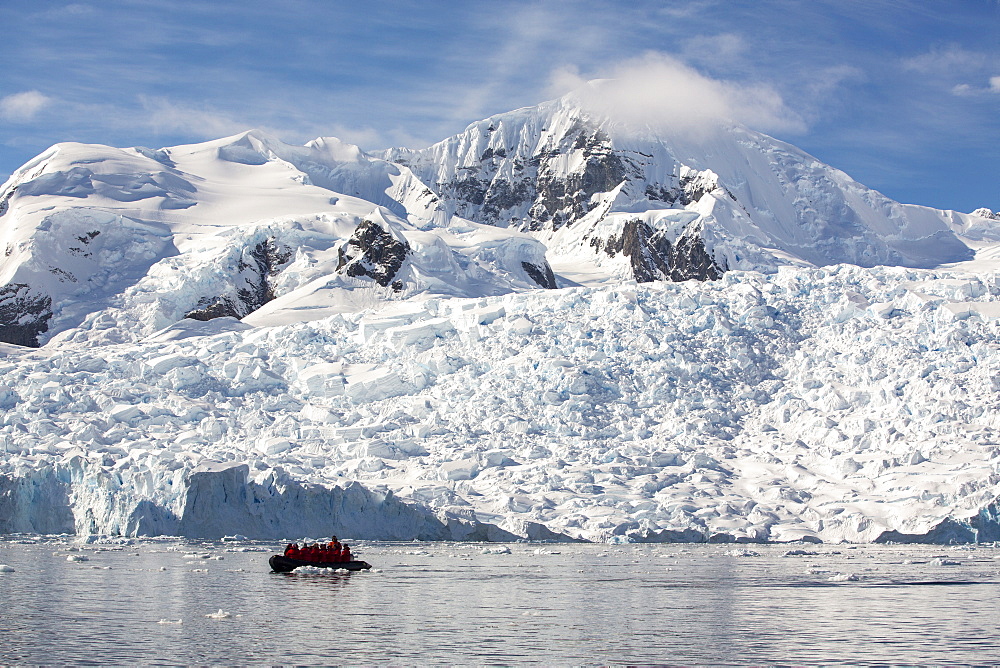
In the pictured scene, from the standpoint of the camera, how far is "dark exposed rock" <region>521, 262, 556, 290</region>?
96.3m

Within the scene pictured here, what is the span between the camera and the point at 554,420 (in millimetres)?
55281

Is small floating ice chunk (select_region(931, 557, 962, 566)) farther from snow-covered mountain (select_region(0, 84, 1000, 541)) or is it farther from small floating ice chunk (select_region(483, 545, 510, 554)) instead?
small floating ice chunk (select_region(483, 545, 510, 554))

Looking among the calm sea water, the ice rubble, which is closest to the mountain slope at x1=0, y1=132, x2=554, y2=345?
the ice rubble

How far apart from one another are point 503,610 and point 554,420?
1157 inches

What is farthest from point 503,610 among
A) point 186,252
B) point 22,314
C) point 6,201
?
point 6,201

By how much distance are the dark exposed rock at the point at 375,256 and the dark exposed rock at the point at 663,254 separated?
29.6 metres

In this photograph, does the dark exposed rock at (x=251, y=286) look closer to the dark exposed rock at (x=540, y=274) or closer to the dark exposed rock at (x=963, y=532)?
the dark exposed rock at (x=540, y=274)

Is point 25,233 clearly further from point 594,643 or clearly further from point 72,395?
point 594,643

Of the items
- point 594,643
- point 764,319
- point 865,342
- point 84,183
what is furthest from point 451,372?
point 84,183

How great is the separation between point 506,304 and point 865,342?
67.6 feet

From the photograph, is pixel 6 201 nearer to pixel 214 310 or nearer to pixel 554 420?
pixel 214 310

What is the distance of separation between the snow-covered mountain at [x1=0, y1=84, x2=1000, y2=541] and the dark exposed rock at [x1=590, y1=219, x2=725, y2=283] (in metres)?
0.61

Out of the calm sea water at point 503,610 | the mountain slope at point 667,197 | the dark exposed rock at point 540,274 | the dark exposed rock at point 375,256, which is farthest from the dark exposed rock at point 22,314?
the mountain slope at point 667,197

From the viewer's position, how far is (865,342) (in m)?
58.9
